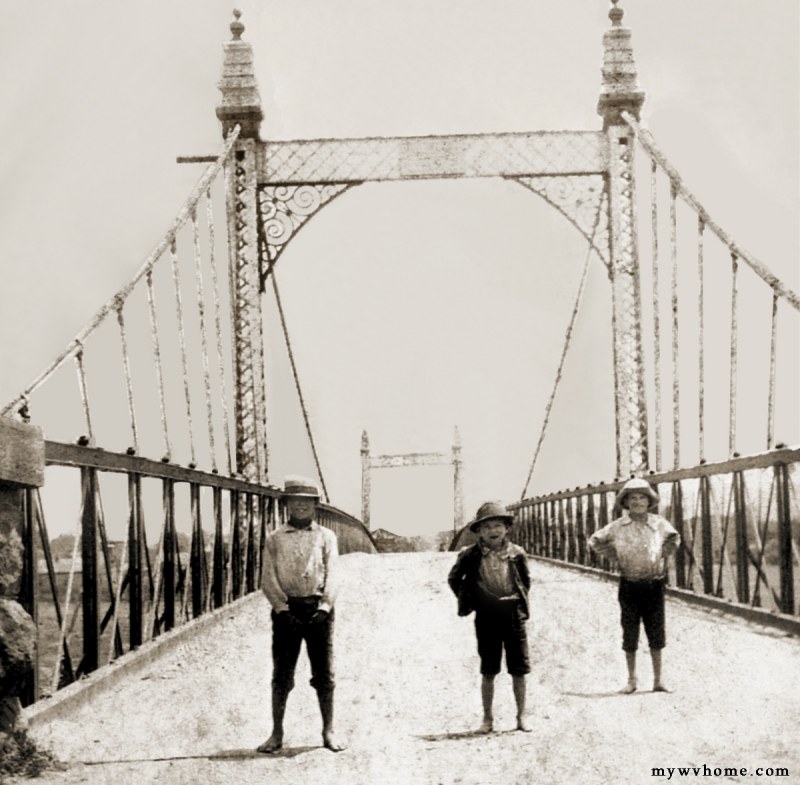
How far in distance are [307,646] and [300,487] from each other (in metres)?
0.58

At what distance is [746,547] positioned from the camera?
9.23 metres

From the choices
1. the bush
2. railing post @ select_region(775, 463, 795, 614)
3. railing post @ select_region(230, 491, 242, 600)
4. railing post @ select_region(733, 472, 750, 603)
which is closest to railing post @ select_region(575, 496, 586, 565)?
railing post @ select_region(230, 491, 242, 600)

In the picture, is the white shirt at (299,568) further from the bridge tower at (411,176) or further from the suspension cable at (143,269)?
the bridge tower at (411,176)

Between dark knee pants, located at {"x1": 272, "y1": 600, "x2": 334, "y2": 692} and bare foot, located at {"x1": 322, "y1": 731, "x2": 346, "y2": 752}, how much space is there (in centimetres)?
17

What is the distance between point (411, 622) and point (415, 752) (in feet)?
13.6

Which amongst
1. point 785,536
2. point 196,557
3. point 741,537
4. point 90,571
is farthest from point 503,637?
point 196,557

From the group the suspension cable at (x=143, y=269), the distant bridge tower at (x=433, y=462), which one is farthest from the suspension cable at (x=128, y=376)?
the distant bridge tower at (x=433, y=462)

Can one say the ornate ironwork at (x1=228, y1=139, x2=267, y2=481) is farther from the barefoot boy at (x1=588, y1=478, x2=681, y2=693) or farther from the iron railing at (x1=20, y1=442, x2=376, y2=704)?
the barefoot boy at (x1=588, y1=478, x2=681, y2=693)

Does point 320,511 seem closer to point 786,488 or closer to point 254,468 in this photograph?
point 254,468

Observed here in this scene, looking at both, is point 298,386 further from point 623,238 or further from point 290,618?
point 290,618

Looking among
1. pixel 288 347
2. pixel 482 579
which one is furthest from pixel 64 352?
pixel 288 347

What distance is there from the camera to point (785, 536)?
8.17m

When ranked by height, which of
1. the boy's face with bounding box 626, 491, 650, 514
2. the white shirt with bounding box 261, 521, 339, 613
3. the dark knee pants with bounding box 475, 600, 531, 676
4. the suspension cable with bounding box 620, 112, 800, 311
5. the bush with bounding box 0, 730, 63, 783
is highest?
the suspension cable with bounding box 620, 112, 800, 311

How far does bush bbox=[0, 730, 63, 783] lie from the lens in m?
4.50
